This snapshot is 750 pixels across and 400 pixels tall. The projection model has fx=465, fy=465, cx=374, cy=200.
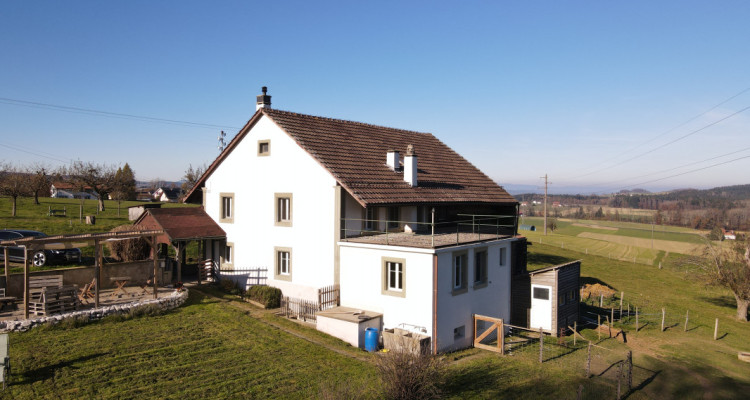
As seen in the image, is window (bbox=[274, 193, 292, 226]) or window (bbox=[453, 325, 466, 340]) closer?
window (bbox=[453, 325, 466, 340])

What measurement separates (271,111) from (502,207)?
13901 mm

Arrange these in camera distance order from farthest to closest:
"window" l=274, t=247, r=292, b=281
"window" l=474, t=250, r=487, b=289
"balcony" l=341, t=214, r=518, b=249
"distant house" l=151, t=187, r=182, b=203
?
"distant house" l=151, t=187, r=182, b=203 → "window" l=274, t=247, r=292, b=281 → "window" l=474, t=250, r=487, b=289 → "balcony" l=341, t=214, r=518, b=249

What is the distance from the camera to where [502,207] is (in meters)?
26.7

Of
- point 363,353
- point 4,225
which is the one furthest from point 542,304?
point 4,225

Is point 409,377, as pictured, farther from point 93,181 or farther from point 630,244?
point 630,244

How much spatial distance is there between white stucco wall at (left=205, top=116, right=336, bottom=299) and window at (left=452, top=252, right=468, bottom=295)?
5069 millimetres

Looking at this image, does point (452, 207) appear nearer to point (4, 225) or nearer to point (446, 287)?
point (446, 287)

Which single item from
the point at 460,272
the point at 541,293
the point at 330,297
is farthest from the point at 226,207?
the point at 541,293

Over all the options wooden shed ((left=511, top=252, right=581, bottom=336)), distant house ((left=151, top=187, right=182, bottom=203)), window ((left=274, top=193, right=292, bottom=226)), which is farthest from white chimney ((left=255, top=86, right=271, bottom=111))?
distant house ((left=151, top=187, right=182, bottom=203))

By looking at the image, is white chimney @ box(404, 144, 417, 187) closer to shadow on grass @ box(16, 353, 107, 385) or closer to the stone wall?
the stone wall

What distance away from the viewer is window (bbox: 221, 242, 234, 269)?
2337cm

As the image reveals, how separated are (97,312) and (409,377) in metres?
12.0

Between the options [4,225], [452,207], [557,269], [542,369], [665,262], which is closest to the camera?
[542,369]

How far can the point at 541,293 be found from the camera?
71.4ft
